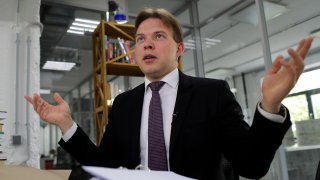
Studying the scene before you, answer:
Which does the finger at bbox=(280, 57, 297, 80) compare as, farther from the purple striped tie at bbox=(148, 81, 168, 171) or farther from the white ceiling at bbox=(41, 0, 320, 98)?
the white ceiling at bbox=(41, 0, 320, 98)

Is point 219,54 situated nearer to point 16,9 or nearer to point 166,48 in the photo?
point 16,9

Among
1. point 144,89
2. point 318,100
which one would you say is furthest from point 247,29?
point 144,89

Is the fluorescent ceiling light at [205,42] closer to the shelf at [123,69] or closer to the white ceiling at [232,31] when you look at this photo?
the white ceiling at [232,31]

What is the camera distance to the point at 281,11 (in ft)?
12.8

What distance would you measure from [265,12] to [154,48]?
2980 millimetres

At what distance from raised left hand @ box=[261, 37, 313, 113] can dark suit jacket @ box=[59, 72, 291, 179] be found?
0.17 feet


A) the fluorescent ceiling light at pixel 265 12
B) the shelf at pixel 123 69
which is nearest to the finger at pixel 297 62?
the shelf at pixel 123 69

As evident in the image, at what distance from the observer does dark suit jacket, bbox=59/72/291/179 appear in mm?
889

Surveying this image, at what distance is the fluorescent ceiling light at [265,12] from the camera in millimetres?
3795

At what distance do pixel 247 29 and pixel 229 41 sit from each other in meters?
0.81

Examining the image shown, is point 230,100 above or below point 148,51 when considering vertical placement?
below

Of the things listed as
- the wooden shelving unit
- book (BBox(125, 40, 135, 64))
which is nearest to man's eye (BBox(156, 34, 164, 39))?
the wooden shelving unit

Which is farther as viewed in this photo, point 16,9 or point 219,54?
point 219,54

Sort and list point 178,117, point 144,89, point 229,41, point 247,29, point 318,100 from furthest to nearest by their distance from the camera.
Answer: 1. point 229,41
2. point 247,29
3. point 318,100
4. point 144,89
5. point 178,117
